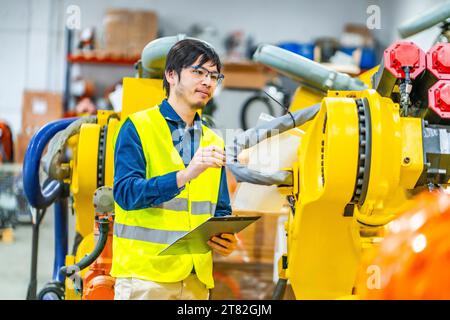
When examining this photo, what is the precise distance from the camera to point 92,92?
733 cm

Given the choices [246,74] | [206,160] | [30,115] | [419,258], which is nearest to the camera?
[419,258]

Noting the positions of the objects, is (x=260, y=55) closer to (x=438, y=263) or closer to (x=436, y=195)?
(x=436, y=195)

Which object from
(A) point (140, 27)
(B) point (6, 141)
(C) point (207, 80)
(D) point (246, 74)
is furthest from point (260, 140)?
(D) point (246, 74)

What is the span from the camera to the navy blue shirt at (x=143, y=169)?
1.76 m

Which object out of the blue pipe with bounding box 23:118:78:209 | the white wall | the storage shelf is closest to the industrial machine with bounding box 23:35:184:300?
the blue pipe with bounding box 23:118:78:209

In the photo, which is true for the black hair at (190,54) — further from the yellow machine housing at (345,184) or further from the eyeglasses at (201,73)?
the yellow machine housing at (345,184)

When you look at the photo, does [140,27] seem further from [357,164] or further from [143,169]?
[357,164]

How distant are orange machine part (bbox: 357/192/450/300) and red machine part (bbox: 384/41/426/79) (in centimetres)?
48

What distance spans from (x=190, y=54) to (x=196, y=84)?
85mm

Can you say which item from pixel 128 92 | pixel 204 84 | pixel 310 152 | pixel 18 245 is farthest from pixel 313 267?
pixel 18 245

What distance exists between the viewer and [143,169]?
1858mm

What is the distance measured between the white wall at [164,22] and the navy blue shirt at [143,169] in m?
0.58

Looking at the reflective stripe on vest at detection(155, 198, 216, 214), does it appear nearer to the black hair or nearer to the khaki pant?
the khaki pant

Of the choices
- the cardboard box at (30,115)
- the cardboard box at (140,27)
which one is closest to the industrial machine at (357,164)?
the cardboard box at (30,115)
